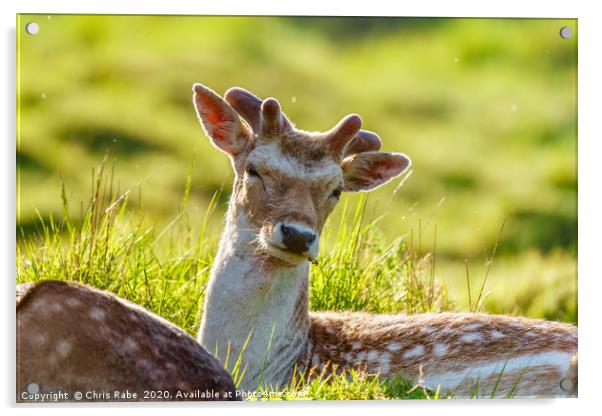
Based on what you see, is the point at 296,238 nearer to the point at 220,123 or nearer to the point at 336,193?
the point at 336,193

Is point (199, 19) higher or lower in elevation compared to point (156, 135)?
higher

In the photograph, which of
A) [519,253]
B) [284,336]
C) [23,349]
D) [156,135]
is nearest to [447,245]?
[519,253]

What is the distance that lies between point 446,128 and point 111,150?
71.7 inches

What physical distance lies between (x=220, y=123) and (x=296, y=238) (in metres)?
0.85

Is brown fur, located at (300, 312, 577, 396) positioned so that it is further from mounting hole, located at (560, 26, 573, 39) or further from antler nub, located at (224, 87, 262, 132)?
mounting hole, located at (560, 26, 573, 39)

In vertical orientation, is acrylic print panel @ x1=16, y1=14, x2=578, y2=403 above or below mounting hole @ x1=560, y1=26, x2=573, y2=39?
below

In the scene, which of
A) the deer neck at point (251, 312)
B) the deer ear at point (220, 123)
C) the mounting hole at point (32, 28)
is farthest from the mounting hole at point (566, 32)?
the mounting hole at point (32, 28)

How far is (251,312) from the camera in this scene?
6.39 meters

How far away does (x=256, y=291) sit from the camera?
21.0 ft

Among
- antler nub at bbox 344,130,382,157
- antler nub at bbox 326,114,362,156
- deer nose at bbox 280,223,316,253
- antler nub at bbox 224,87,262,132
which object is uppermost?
antler nub at bbox 224,87,262,132

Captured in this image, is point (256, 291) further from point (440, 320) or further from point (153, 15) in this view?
point (153, 15)

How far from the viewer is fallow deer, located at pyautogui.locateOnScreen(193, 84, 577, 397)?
20.7ft

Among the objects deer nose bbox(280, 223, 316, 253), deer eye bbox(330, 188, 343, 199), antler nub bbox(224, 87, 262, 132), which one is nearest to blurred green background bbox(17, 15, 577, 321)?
antler nub bbox(224, 87, 262, 132)

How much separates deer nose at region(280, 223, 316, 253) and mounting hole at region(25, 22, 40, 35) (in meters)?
1.59
